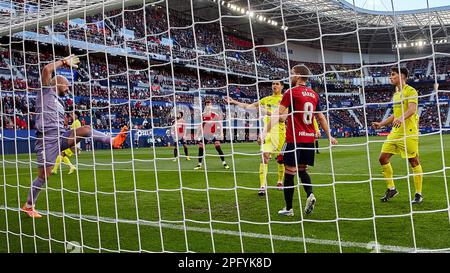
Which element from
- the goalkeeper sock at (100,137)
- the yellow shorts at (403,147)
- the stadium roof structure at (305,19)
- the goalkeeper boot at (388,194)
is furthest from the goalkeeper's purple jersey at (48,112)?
the goalkeeper boot at (388,194)

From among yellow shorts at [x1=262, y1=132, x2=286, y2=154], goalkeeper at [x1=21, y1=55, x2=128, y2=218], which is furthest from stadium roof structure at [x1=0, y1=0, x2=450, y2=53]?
yellow shorts at [x1=262, y1=132, x2=286, y2=154]

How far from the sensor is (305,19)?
84.6ft

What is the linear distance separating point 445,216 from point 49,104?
4835 millimetres

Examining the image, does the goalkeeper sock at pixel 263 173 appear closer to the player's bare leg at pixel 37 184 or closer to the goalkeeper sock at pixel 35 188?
the player's bare leg at pixel 37 184

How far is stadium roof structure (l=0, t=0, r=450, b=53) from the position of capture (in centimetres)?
479

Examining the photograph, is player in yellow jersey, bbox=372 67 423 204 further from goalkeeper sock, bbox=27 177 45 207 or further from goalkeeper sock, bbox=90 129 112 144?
goalkeeper sock, bbox=27 177 45 207

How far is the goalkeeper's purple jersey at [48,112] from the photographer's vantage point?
16.2ft

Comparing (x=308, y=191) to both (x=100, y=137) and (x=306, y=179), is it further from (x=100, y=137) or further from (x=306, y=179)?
(x=100, y=137)

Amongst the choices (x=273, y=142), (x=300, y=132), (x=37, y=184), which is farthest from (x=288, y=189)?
(x=37, y=184)
